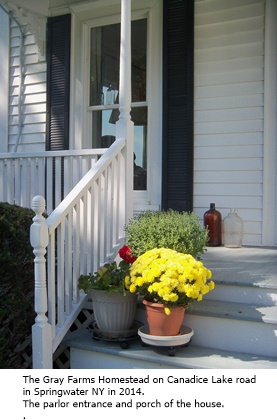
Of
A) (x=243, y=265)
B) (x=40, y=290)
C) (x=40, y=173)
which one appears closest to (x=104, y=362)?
(x=40, y=290)

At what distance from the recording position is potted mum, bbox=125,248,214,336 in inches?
94.3

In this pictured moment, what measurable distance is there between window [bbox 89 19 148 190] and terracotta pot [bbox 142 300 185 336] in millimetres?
2308

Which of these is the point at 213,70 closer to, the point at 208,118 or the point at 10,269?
the point at 208,118

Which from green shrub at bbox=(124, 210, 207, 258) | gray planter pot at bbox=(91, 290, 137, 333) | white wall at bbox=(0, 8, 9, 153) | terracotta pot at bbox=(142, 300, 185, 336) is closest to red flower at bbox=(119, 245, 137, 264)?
green shrub at bbox=(124, 210, 207, 258)

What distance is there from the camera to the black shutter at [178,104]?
14.3 ft

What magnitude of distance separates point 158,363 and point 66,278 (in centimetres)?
74

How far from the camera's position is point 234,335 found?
8.36 feet

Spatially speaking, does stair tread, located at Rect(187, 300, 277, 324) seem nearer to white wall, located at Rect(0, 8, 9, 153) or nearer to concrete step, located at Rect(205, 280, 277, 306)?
concrete step, located at Rect(205, 280, 277, 306)

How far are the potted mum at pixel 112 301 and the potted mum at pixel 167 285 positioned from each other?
0.15 m

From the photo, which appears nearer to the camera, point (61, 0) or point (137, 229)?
point (137, 229)

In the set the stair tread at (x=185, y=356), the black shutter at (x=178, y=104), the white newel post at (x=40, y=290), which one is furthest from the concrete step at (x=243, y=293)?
the black shutter at (x=178, y=104)
